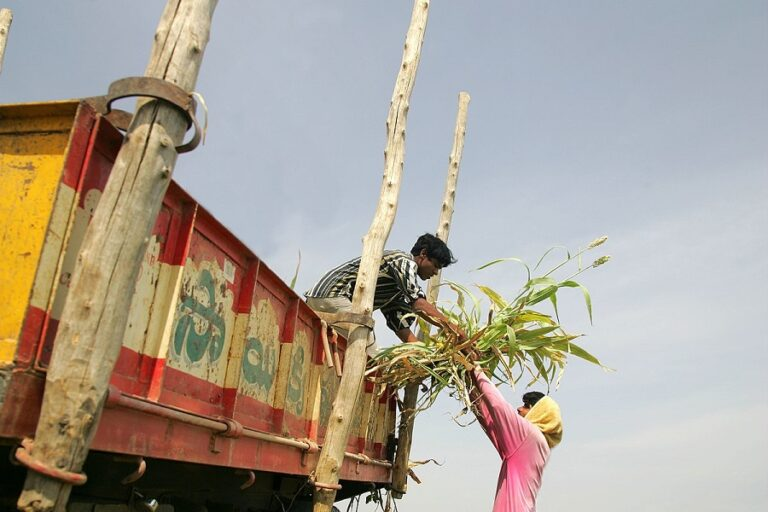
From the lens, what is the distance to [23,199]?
6.52 feet

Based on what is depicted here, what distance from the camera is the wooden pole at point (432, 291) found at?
5949mm

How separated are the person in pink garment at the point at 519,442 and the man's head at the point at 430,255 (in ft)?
4.29

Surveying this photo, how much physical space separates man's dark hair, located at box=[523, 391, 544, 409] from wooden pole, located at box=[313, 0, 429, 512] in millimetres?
1477

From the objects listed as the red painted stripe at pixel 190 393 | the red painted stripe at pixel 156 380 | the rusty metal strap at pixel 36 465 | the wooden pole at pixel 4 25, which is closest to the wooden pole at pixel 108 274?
the rusty metal strap at pixel 36 465

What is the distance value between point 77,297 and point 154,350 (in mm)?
578

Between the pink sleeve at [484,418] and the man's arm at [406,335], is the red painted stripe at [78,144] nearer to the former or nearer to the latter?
the pink sleeve at [484,418]

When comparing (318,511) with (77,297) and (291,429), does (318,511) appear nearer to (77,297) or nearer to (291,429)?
(291,429)

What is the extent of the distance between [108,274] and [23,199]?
0.36 m

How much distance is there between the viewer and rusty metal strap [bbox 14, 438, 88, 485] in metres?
1.77

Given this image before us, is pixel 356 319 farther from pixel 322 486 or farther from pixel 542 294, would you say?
pixel 542 294

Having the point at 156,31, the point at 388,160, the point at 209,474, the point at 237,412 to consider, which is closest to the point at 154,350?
the point at 237,412

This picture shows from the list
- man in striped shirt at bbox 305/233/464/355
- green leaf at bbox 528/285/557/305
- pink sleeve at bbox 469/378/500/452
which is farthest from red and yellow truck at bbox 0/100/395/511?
green leaf at bbox 528/285/557/305

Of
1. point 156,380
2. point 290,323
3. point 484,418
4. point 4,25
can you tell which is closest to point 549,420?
point 484,418

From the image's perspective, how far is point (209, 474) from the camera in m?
3.61
